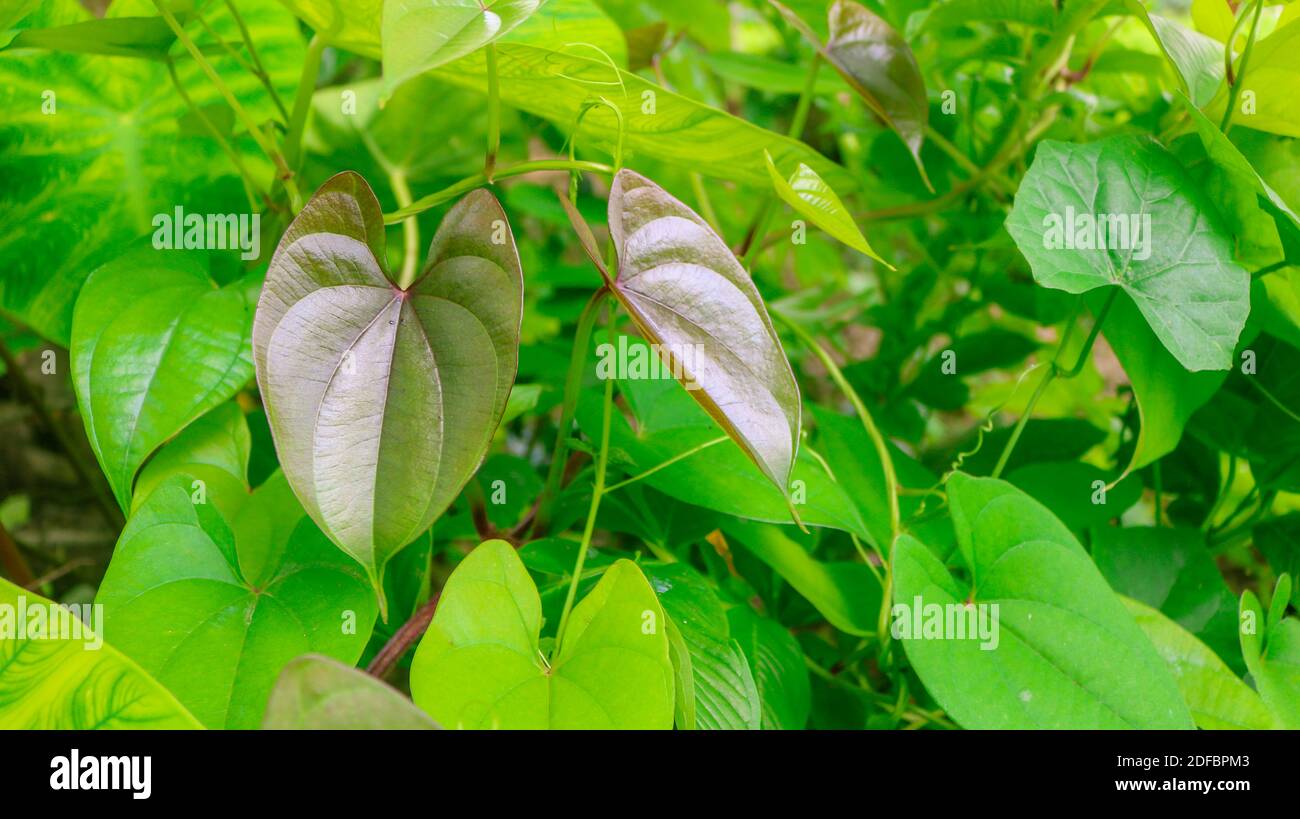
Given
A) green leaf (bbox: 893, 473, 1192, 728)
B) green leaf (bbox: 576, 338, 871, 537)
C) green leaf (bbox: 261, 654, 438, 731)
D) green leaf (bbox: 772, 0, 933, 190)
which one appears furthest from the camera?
green leaf (bbox: 772, 0, 933, 190)

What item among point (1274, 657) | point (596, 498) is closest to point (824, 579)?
point (596, 498)

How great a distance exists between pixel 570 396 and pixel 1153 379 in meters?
0.38

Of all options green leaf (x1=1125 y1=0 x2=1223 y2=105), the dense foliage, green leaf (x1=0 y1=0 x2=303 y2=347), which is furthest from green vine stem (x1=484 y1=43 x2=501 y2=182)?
green leaf (x1=1125 y1=0 x2=1223 y2=105)

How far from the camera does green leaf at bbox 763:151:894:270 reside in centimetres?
45

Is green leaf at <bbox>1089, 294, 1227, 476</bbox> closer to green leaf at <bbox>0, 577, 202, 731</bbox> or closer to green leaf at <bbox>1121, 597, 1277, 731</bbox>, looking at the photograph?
green leaf at <bbox>1121, 597, 1277, 731</bbox>

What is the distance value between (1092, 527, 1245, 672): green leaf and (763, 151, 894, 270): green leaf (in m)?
0.36

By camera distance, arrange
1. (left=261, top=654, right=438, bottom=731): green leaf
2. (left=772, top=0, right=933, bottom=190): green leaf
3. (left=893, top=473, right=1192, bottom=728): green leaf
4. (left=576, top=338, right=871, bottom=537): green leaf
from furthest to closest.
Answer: (left=772, top=0, right=933, bottom=190): green leaf → (left=576, top=338, right=871, bottom=537): green leaf → (left=893, top=473, right=1192, bottom=728): green leaf → (left=261, top=654, right=438, bottom=731): green leaf

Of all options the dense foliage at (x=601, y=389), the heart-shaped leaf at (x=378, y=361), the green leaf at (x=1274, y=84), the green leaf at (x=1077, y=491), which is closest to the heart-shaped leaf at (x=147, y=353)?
the dense foliage at (x=601, y=389)

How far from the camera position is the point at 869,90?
0.64 meters

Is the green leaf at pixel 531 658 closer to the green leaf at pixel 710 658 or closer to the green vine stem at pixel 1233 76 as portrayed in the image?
the green leaf at pixel 710 658

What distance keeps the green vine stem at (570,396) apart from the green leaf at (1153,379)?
13.6 inches

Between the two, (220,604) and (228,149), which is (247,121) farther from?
(220,604)

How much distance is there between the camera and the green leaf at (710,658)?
1.51ft
